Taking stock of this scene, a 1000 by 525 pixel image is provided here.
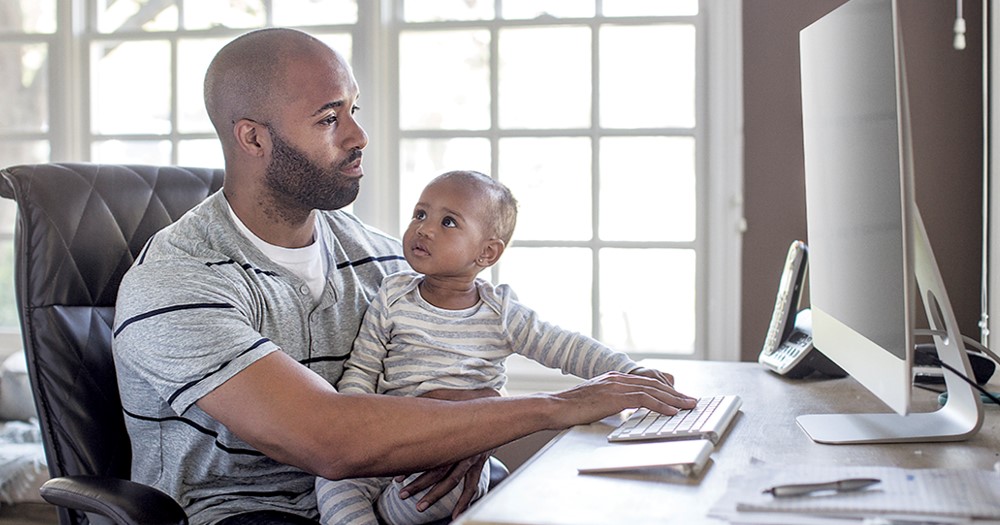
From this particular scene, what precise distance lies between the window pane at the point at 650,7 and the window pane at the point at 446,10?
0.37 meters

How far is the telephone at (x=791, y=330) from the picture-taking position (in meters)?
1.96

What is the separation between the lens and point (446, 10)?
10.1 ft

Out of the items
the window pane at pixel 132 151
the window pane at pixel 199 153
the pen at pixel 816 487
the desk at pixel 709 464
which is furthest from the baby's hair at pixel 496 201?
the window pane at pixel 132 151

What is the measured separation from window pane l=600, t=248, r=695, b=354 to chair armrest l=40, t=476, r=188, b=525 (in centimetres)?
178

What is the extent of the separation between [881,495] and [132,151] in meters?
2.83

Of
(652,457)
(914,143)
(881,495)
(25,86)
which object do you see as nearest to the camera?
(881,495)

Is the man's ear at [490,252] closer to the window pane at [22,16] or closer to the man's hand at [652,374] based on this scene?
the man's hand at [652,374]

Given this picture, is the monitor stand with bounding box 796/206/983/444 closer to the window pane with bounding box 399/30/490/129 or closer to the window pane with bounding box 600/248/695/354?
the window pane with bounding box 600/248/695/354

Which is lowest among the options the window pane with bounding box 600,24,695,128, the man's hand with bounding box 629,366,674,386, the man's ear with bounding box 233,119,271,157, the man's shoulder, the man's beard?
the man's hand with bounding box 629,366,674,386

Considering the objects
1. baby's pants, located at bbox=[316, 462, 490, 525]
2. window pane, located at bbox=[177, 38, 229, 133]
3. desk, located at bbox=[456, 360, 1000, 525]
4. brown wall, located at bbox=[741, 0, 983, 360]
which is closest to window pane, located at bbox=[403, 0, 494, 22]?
window pane, located at bbox=[177, 38, 229, 133]

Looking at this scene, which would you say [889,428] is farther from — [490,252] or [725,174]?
[725,174]

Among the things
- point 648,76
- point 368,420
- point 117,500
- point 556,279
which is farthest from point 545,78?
point 117,500

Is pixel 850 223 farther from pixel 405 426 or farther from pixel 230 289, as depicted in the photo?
pixel 230 289

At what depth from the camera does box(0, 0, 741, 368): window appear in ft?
9.56
